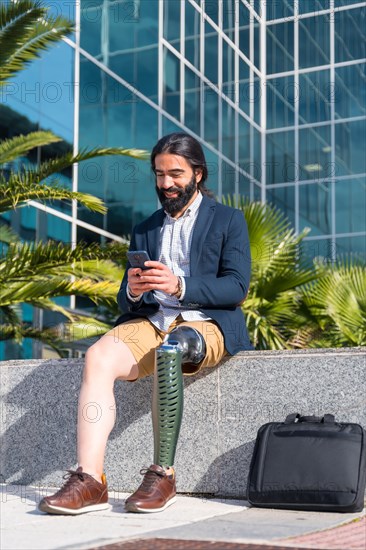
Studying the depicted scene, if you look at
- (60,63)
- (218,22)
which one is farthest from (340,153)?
(60,63)

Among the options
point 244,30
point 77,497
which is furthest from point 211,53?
point 77,497

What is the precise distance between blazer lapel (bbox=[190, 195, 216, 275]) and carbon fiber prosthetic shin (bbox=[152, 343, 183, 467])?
1.97 feet

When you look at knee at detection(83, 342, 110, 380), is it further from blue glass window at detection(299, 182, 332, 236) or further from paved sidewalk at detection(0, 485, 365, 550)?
blue glass window at detection(299, 182, 332, 236)

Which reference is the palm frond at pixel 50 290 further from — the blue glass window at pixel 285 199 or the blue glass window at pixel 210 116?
the blue glass window at pixel 285 199

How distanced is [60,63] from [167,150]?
1205 centimetres

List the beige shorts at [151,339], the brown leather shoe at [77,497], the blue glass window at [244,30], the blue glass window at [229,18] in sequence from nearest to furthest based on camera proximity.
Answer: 1. the brown leather shoe at [77,497]
2. the beige shorts at [151,339]
3. the blue glass window at [229,18]
4. the blue glass window at [244,30]

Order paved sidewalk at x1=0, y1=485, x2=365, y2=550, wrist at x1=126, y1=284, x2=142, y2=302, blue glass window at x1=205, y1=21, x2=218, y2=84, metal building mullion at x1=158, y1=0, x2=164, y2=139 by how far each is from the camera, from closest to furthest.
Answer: paved sidewalk at x1=0, y1=485, x2=365, y2=550 < wrist at x1=126, y1=284, x2=142, y2=302 < metal building mullion at x1=158, y1=0, x2=164, y2=139 < blue glass window at x1=205, y1=21, x2=218, y2=84

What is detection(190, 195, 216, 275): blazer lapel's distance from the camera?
3.96 m

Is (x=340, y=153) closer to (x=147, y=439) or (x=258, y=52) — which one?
(x=258, y=52)

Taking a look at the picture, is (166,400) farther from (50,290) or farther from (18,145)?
(18,145)

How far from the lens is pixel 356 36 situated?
24328mm

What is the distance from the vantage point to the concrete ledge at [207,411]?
154 inches

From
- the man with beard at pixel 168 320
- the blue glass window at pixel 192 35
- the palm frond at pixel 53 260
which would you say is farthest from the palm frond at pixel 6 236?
the blue glass window at pixel 192 35

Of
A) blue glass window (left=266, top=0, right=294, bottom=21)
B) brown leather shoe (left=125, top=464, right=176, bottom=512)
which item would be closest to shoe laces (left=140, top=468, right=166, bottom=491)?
brown leather shoe (left=125, top=464, right=176, bottom=512)
